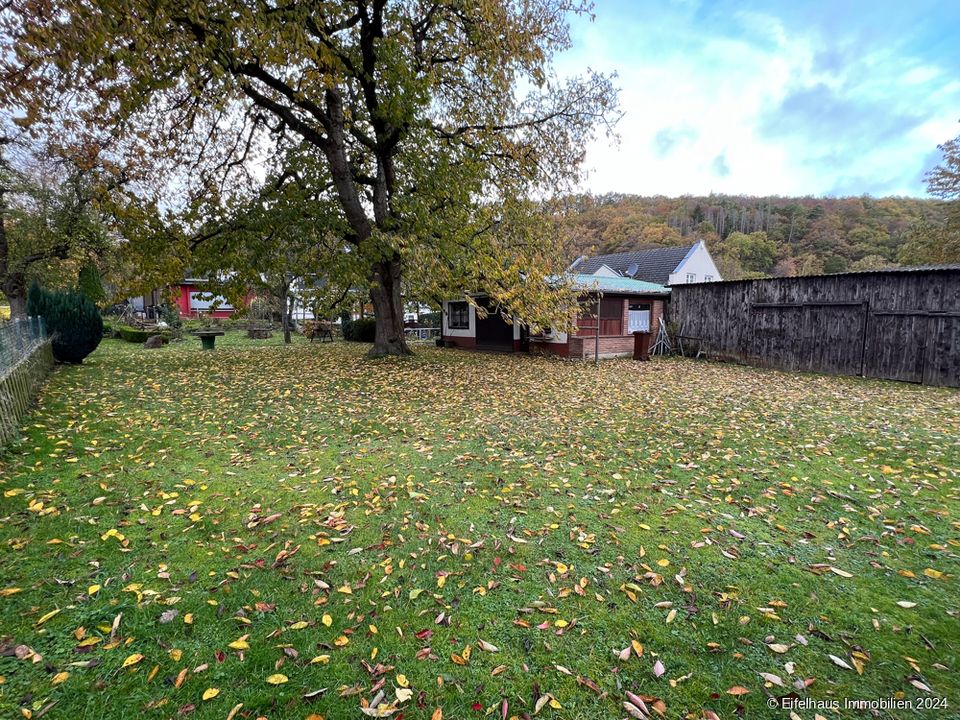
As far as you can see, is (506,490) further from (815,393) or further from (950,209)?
(950,209)

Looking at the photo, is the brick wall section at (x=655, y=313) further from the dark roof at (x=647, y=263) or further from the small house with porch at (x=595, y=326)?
the dark roof at (x=647, y=263)

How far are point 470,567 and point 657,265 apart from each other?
30221 millimetres

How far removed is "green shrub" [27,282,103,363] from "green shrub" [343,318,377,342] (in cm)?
1050

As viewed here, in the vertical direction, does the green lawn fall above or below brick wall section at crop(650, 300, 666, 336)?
below

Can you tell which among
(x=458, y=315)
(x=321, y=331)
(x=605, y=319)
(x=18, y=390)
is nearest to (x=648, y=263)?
(x=605, y=319)

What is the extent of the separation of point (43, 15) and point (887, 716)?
301 inches

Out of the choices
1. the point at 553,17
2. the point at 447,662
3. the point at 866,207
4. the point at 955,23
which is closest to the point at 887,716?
the point at 447,662

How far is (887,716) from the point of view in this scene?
194 centimetres

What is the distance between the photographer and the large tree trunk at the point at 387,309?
1294cm

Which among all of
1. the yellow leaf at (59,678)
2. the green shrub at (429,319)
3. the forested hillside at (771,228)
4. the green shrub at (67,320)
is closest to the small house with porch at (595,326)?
the green shrub at (429,319)

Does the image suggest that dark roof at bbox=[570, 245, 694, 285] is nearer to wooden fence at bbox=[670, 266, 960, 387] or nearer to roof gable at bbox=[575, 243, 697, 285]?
roof gable at bbox=[575, 243, 697, 285]

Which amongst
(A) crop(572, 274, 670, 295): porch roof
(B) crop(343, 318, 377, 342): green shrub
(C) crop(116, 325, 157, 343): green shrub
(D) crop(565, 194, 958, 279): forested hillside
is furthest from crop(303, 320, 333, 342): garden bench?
(D) crop(565, 194, 958, 279): forested hillside

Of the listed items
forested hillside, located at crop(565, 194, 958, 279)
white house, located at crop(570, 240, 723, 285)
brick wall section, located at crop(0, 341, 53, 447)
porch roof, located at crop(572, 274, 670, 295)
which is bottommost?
brick wall section, located at crop(0, 341, 53, 447)

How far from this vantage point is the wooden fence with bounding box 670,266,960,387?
10.5m
